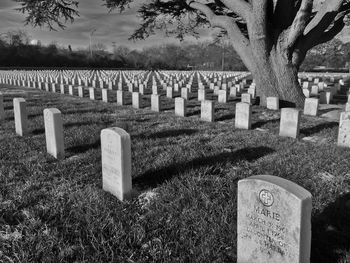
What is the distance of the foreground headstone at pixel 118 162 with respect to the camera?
12.1 feet

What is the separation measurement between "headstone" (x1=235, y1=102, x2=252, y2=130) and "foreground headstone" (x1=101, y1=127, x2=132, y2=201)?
15.1 feet

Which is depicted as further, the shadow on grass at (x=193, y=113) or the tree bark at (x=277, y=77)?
the tree bark at (x=277, y=77)

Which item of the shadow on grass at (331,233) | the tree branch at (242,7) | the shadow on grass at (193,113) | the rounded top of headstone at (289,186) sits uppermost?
the tree branch at (242,7)

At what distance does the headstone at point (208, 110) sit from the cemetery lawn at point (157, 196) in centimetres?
220

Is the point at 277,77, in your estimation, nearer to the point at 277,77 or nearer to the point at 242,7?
the point at 277,77

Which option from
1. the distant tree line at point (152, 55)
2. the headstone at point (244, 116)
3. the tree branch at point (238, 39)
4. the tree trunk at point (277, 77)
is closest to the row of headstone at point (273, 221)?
the headstone at point (244, 116)

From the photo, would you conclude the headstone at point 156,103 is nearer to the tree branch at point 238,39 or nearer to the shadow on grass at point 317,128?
the tree branch at point 238,39

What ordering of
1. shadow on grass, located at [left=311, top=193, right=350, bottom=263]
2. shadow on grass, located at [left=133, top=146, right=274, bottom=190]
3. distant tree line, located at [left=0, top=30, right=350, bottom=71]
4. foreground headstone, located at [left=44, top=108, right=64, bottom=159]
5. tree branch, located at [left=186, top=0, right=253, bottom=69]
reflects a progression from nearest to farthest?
shadow on grass, located at [left=311, top=193, right=350, bottom=263]
shadow on grass, located at [left=133, top=146, right=274, bottom=190]
foreground headstone, located at [left=44, top=108, right=64, bottom=159]
tree branch, located at [left=186, top=0, right=253, bottom=69]
distant tree line, located at [left=0, top=30, right=350, bottom=71]

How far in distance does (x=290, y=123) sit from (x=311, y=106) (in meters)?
3.36

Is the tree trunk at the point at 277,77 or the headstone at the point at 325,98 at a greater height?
the tree trunk at the point at 277,77

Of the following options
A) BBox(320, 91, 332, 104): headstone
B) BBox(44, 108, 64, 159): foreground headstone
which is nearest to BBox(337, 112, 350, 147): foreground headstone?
BBox(44, 108, 64, 159): foreground headstone

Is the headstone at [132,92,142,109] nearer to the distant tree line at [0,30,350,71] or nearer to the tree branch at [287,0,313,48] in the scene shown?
the tree branch at [287,0,313,48]

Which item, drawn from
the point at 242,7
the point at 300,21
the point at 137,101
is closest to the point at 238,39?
the point at 242,7

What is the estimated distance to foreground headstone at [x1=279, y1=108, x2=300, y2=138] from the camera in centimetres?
682
